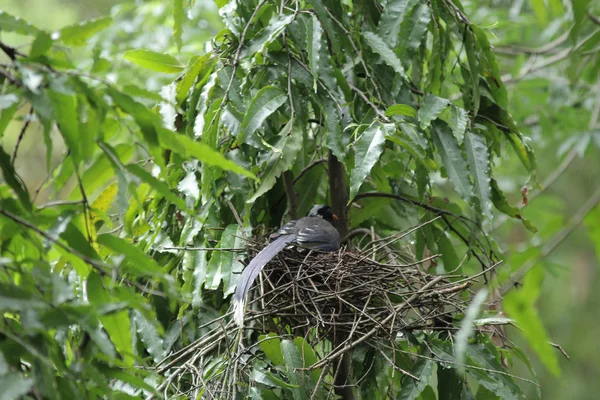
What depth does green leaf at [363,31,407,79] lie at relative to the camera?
301cm

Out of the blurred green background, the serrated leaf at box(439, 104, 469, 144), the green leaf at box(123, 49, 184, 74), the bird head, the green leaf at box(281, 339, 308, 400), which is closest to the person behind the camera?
the green leaf at box(281, 339, 308, 400)

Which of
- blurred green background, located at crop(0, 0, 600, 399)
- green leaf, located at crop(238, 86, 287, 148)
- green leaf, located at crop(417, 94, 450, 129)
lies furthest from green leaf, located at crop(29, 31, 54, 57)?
green leaf, located at crop(417, 94, 450, 129)

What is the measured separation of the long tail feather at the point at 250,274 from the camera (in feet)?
8.82

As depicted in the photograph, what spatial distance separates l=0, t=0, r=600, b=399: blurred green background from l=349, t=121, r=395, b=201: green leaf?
2.11 feet

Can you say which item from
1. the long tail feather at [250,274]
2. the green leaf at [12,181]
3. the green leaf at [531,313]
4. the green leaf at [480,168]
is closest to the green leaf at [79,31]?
the green leaf at [12,181]

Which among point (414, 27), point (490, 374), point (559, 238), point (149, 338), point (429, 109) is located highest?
point (559, 238)

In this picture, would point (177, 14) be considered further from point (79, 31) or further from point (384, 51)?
point (79, 31)

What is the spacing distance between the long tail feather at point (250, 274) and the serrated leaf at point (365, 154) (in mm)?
468

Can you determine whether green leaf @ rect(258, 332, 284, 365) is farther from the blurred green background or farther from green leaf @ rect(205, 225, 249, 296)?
the blurred green background

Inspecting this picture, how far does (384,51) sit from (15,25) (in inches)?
63.4

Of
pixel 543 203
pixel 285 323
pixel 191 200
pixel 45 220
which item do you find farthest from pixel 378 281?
pixel 543 203

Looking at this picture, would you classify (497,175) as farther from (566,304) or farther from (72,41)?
(72,41)

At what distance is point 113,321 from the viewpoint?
2.05 m

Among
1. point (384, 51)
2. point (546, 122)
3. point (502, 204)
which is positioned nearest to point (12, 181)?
point (384, 51)
